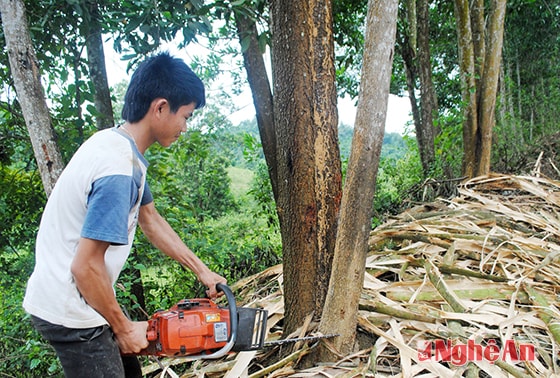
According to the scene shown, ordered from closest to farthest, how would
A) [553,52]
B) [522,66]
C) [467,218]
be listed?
[467,218] < [553,52] < [522,66]

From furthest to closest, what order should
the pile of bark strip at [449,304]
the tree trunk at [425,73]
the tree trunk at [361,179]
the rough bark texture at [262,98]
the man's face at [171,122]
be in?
1. the tree trunk at [425,73]
2. the rough bark texture at [262,98]
3. the pile of bark strip at [449,304]
4. the tree trunk at [361,179]
5. the man's face at [171,122]

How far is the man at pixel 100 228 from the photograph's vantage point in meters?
1.31

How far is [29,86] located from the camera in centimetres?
231

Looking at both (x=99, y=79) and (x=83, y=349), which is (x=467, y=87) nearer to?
(x=99, y=79)

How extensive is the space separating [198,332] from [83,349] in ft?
1.36

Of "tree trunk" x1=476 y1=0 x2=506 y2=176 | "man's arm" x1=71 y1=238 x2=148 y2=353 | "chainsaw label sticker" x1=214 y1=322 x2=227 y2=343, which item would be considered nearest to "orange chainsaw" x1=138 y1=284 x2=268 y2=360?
"chainsaw label sticker" x1=214 y1=322 x2=227 y2=343

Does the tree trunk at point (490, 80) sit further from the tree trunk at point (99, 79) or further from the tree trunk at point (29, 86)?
the tree trunk at point (29, 86)

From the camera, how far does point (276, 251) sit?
14.4ft

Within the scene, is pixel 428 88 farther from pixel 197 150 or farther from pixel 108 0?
pixel 108 0

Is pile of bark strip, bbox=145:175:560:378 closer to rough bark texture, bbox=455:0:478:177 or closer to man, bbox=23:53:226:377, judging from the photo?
man, bbox=23:53:226:377

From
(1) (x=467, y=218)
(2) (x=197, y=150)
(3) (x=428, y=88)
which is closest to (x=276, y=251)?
(2) (x=197, y=150)

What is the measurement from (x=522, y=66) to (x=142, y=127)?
14.0m

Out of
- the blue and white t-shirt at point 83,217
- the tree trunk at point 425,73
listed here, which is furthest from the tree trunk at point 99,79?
the tree trunk at point 425,73

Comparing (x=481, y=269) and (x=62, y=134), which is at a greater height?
(x=62, y=134)
